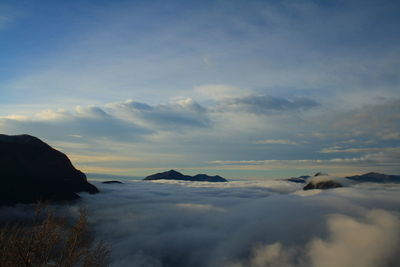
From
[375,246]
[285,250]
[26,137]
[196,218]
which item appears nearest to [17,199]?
[26,137]

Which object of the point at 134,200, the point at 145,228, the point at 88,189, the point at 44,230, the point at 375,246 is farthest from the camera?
the point at 134,200

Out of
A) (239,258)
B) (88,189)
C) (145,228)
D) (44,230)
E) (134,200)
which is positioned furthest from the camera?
(134,200)

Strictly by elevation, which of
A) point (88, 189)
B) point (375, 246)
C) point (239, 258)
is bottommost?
point (239, 258)

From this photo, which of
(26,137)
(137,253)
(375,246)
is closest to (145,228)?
(137,253)

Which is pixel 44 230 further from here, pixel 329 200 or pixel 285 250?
pixel 329 200

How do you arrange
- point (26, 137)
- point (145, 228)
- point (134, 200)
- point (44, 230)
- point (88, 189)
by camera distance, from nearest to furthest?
point (44, 230) → point (26, 137) → point (145, 228) → point (88, 189) → point (134, 200)

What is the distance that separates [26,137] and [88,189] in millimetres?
26360

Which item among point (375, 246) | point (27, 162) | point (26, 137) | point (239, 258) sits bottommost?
point (239, 258)

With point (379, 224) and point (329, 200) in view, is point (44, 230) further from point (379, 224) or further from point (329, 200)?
point (329, 200)

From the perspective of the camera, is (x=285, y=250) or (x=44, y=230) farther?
(x=285, y=250)

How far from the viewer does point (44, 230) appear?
56.2ft

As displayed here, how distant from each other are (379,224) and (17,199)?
8360cm

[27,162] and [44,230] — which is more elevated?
[27,162]

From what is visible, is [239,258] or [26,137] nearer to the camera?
[239,258]
